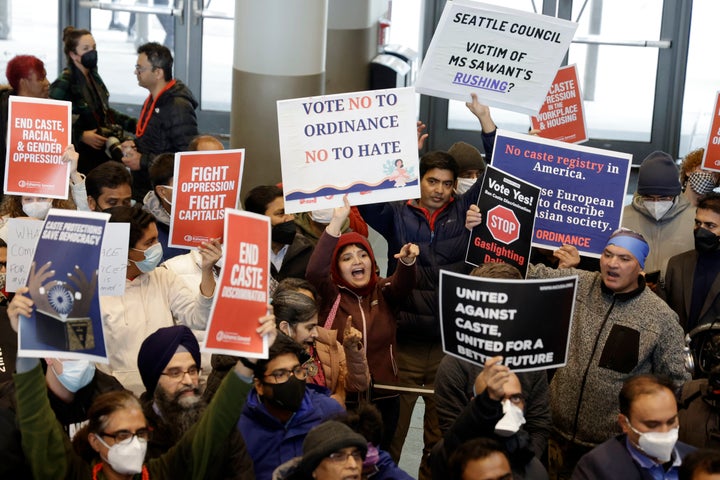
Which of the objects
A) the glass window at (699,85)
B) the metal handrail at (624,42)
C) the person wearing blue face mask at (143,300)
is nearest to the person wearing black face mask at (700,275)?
the person wearing blue face mask at (143,300)

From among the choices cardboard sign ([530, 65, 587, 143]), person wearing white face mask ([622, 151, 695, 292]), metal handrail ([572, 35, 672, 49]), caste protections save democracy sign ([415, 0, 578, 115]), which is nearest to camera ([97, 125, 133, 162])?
caste protections save democracy sign ([415, 0, 578, 115])

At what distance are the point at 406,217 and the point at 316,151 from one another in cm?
73

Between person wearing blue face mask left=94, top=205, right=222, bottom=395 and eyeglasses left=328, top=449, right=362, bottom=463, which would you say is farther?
person wearing blue face mask left=94, top=205, right=222, bottom=395

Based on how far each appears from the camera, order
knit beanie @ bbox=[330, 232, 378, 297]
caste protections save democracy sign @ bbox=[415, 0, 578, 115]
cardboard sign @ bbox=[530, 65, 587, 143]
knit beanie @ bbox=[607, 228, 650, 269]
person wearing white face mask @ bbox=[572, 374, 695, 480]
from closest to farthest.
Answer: person wearing white face mask @ bbox=[572, 374, 695, 480]
knit beanie @ bbox=[607, 228, 650, 269]
knit beanie @ bbox=[330, 232, 378, 297]
caste protections save democracy sign @ bbox=[415, 0, 578, 115]
cardboard sign @ bbox=[530, 65, 587, 143]

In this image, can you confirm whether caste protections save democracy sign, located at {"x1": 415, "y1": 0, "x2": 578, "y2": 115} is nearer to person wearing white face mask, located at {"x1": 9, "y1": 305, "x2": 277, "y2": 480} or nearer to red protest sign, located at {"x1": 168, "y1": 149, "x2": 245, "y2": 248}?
red protest sign, located at {"x1": 168, "y1": 149, "x2": 245, "y2": 248}

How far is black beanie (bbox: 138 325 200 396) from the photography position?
16.2ft

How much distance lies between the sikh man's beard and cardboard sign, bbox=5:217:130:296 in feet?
2.11

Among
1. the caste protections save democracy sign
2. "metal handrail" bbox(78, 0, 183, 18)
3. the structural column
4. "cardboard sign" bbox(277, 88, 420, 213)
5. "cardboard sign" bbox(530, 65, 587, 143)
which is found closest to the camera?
"cardboard sign" bbox(277, 88, 420, 213)

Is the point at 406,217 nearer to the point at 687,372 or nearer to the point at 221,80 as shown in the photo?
the point at 687,372

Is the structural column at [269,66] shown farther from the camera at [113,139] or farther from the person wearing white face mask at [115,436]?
the person wearing white face mask at [115,436]

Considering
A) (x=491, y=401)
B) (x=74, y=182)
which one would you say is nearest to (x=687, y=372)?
(x=491, y=401)

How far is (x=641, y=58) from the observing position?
14289 mm

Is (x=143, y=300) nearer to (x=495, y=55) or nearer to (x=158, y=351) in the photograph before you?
(x=158, y=351)

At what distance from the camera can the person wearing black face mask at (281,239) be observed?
6.73 m
